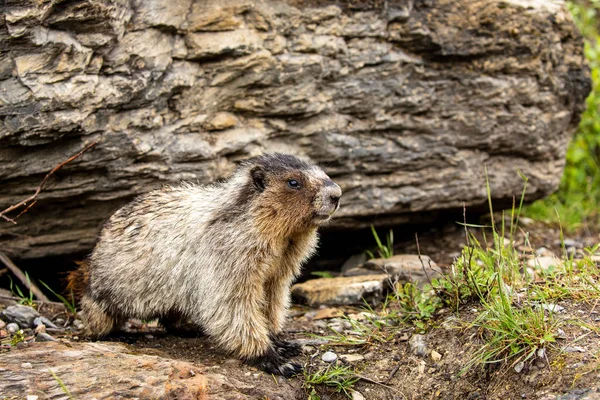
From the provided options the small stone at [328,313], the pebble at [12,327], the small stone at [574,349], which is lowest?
the small stone at [328,313]

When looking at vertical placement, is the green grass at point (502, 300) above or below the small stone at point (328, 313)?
above

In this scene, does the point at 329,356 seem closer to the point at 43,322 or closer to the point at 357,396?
the point at 357,396

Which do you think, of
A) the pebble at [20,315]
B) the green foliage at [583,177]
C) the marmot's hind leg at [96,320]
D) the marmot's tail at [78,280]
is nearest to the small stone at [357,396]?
the marmot's hind leg at [96,320]

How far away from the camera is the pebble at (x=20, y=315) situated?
540cm

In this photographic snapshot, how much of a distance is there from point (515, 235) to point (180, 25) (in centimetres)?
444

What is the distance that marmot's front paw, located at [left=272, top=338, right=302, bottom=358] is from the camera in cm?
501

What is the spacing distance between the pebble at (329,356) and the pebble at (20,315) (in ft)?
7.86

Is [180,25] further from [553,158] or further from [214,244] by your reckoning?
[553,158]

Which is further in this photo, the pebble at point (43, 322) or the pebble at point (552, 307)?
the pebble at point (43, 322)

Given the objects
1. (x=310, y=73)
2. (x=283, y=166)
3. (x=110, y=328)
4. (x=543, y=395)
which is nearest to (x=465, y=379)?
(x=543, y=395)

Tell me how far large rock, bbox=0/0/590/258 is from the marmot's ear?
1339 millimetres

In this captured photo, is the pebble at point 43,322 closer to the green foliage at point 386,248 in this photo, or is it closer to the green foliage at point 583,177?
the green foliage at point 386,248

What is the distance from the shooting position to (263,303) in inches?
198

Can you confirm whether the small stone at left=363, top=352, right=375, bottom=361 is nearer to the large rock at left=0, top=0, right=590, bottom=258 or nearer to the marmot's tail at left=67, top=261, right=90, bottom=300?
the large rock at left=0, top=0, right=590, bottom=258
